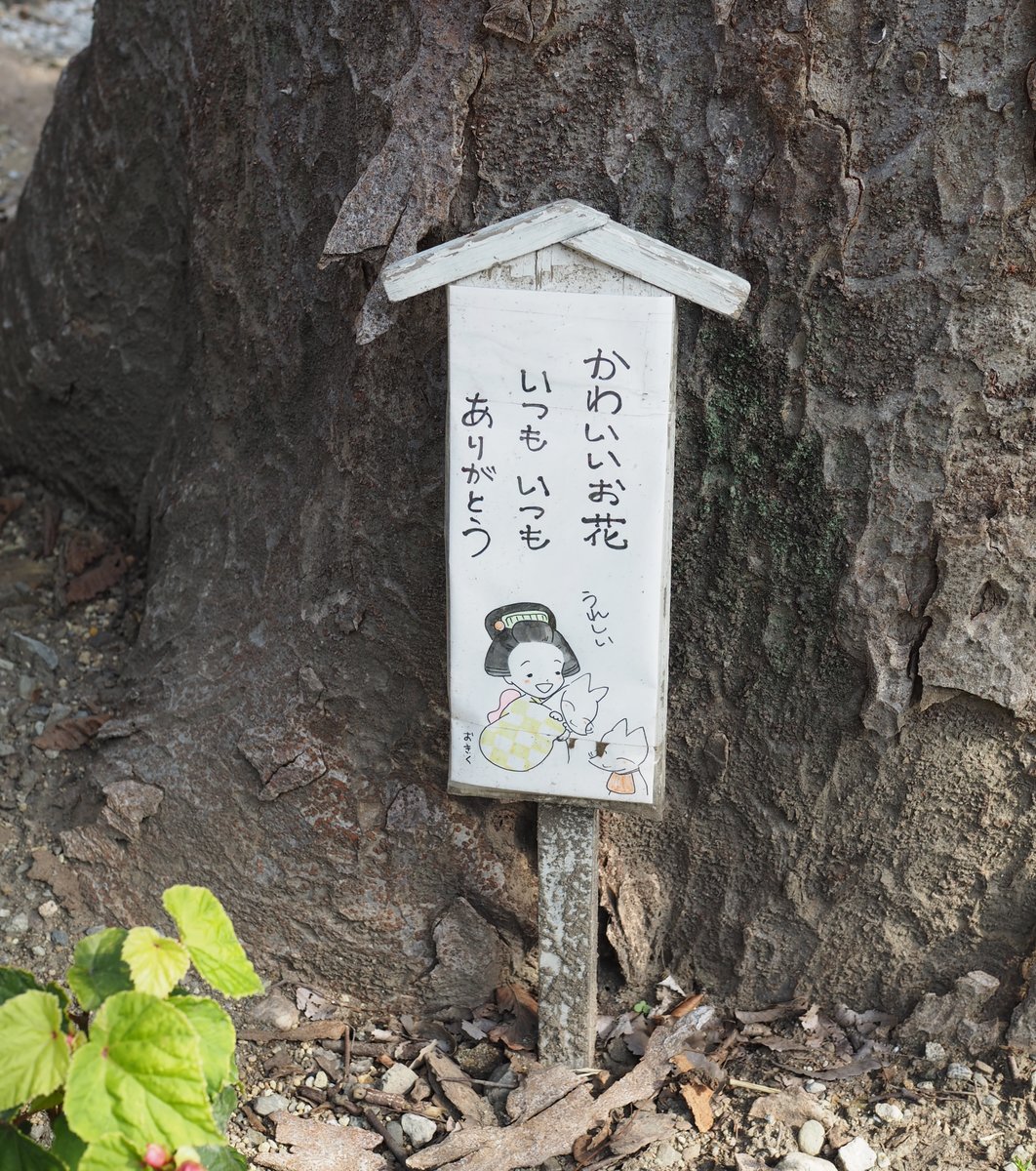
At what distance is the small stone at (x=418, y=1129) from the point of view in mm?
2295

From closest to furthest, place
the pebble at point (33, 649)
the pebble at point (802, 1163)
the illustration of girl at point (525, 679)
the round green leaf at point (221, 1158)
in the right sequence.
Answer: the round green leaf at point (221, 1158) → the illustration of girl at point (525, 679) → the pebble at point (802, 1163) → the pebble at point (33, 649)

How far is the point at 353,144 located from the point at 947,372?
47.0 inches

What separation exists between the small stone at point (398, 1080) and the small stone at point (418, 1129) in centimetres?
8

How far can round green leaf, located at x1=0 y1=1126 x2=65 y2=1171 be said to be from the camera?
5.29ft

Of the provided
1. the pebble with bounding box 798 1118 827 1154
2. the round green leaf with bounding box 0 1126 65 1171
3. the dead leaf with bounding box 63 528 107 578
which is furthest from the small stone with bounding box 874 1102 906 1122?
the dead leaf with bounding box 63 528 107 578

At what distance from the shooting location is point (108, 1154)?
144 centimetres

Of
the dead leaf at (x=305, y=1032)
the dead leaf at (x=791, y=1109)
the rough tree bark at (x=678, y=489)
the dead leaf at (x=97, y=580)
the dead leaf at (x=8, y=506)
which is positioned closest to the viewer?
the rough tree bark at (x=678, y=489)

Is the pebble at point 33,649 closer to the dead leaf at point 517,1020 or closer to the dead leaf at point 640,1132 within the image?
the dead leaf at point 517,1020

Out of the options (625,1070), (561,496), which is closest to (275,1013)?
(625,1070)

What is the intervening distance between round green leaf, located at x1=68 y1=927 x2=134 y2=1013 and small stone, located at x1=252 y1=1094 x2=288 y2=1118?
0.80 metres

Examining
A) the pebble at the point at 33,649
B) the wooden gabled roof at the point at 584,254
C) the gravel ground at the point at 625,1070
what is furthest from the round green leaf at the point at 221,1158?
the pebble at the point at 33,649

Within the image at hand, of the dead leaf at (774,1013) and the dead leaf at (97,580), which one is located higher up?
the dead leaf at (97,580)

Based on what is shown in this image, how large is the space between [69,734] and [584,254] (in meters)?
1.82

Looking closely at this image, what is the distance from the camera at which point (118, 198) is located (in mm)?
3133
